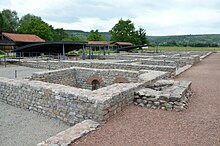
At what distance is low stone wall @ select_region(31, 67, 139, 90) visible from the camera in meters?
11.3

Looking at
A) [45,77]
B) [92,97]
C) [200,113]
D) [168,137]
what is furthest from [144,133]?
[45,77]

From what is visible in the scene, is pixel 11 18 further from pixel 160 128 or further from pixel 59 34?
pixel 160 128

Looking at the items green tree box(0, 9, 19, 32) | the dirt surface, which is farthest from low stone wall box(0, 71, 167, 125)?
green tree box(0, 9, 19, 32)

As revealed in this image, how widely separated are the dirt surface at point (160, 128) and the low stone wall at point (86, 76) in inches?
192

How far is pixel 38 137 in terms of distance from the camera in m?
6.03

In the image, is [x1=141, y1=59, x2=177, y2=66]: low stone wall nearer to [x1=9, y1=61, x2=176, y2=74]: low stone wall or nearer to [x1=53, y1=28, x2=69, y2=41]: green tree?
[x1=9, y1=61, x2=176, y2=74]: low stone wall

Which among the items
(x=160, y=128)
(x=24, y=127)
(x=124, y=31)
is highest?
(x=124, y=31)

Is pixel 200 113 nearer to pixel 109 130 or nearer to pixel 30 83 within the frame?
pixel 109 130

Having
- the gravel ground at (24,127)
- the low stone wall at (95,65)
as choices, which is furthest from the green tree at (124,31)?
the gravel ground at (24,127)

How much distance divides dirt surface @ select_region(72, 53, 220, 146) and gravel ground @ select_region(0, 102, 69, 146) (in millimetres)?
2020

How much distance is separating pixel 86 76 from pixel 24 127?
254 inches

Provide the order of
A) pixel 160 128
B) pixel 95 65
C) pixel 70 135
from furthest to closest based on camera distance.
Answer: pixel 95 65, pixel 160 128, pixel 70 135

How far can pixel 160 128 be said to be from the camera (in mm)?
5145

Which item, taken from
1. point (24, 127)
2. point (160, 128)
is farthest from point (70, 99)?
point (160, 128)
